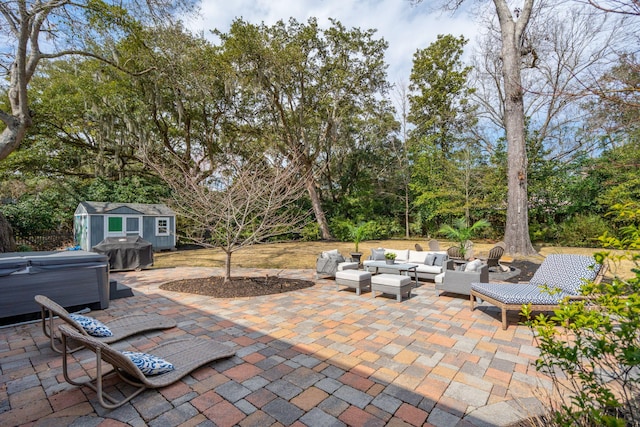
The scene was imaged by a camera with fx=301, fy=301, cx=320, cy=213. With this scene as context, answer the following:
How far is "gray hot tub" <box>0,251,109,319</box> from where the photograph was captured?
443 cm

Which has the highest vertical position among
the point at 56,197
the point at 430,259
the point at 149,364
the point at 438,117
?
the point at 438,117

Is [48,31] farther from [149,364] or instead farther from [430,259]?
[430,259]

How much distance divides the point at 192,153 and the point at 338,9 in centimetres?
1121

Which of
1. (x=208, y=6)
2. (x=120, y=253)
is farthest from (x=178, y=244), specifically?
(x=208, y=6)

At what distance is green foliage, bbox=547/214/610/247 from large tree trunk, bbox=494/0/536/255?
17.4 feet

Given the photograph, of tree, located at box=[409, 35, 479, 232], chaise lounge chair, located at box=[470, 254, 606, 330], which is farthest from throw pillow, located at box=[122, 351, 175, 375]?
tree, located at box=[409, 35, 479, 232]

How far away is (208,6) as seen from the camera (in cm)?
959

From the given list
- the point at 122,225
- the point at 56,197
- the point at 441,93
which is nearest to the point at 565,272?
the point at 122,225

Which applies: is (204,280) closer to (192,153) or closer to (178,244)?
(178,244)

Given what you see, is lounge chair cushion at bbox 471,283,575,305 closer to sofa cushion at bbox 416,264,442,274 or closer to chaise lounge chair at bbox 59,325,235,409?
sofa cushion at bbox 416,264,442,274

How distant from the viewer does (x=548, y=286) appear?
4664 mm

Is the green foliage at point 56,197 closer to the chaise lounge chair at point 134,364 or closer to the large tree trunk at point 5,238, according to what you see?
the large tree trunk at point 5,238

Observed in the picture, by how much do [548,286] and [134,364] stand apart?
18.0 ft

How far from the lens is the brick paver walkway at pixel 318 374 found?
2.31 m
